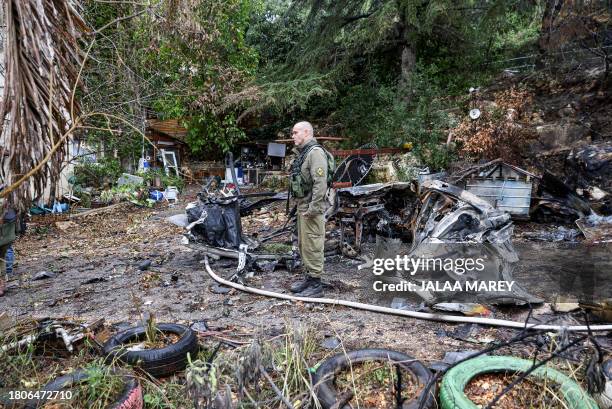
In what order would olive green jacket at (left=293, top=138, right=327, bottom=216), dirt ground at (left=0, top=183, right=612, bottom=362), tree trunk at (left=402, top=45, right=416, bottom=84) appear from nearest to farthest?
dirt ground at (left=0, top=183, right=612, bottom=362) < olive green jacket at (left=293, top=138, right=327, bottom=216) < tree trunk at (left=402, top=45, right=416, bottom=84)

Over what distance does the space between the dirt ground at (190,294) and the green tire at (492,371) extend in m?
0.60

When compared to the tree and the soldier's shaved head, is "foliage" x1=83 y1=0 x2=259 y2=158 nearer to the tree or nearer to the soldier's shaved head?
the soldier's shaved head

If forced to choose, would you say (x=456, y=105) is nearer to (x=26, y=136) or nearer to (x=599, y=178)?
(x=599, y=178)

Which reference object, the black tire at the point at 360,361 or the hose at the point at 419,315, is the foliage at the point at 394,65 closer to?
the hose at the point at 419,315

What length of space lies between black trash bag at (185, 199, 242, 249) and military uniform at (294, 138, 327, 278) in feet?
4.43

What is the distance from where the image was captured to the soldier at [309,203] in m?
5.10

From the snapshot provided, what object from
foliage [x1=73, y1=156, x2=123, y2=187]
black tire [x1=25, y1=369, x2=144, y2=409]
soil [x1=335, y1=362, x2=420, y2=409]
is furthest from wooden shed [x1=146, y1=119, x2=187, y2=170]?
soil [x1=335, y1=362, x2=420, y2=409]

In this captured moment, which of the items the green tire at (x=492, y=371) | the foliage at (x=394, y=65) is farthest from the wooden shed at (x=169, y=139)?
the green tire at (x=492, y=371)

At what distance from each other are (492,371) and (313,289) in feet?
8.27

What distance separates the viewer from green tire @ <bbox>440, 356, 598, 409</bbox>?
269 centimetres

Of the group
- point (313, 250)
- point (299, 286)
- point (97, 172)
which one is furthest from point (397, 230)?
point (97, 172)

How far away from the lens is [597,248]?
6.99 m

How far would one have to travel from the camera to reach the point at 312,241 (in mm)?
5281

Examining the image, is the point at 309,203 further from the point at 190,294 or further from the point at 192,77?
the point at 192,77
